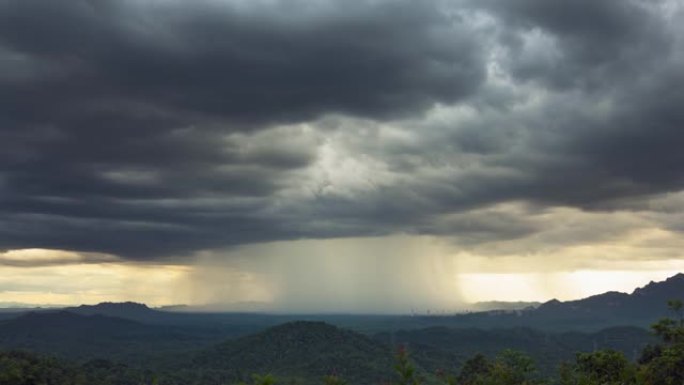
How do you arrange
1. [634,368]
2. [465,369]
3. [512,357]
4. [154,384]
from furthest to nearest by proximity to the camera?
[465,369] → [512,357] → [634,368] → [154,384]

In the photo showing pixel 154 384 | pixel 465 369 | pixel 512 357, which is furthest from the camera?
pixel 465 369

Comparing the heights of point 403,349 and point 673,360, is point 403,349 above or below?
above

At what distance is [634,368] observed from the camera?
327ft

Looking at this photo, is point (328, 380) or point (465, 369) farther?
point (465, 369)

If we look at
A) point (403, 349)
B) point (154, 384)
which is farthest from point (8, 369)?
point (403, 349)

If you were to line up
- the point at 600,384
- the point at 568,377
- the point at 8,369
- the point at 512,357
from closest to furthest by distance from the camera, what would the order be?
the point at 600,384 < the point at 568,377 < the point at 512,357 < the point at 8,369

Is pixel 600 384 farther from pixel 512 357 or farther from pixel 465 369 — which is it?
pixel 465 369

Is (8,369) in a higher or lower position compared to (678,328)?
lower

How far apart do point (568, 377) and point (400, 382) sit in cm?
9662

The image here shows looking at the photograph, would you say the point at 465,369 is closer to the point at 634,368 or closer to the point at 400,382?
the point at 634,368

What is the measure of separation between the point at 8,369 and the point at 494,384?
16190 cm

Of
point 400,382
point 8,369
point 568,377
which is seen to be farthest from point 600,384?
point 8,369

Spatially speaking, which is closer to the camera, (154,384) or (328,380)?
(328,380)

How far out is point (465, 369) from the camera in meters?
181
